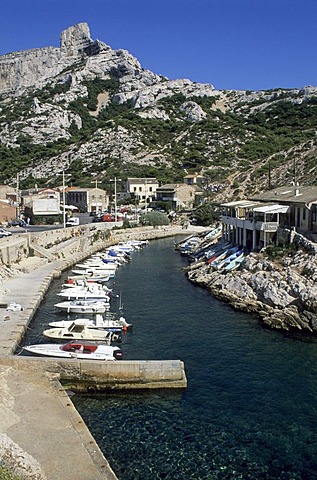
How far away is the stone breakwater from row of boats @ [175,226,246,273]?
72.0 inches

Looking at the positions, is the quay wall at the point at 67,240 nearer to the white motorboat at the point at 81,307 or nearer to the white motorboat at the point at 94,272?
the white motorboat at the point at 94,272

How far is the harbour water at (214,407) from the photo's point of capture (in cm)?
1495

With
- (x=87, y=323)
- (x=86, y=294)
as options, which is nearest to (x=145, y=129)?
(x=86, y=294)

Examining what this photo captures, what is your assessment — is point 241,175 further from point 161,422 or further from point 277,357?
point 161,422

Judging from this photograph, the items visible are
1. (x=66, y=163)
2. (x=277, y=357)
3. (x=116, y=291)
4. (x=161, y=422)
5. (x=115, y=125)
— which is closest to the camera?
(x=161, y=422)

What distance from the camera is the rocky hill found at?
98312 mm

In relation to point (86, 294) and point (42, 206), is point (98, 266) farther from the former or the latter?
point (42, 206)

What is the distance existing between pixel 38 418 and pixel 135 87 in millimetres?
145056

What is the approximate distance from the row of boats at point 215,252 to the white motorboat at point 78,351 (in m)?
17.4

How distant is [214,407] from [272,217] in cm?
2362

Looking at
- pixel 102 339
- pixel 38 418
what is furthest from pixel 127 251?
pixel 38 418

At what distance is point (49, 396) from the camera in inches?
702

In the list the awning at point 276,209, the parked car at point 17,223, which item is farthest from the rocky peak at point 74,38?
the awning at point 276,209

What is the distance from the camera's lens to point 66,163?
111m
